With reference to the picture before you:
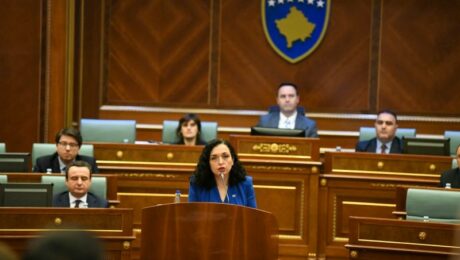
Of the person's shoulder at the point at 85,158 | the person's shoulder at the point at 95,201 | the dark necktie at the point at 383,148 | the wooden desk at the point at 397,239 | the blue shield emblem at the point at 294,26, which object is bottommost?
the wooden desk at the point at 397,239

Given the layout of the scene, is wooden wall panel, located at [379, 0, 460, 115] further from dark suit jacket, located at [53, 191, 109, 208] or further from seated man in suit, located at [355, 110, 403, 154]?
dark suit jacket, located at [53, 191, 109, 208]

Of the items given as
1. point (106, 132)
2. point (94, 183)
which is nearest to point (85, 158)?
point (94, 183)

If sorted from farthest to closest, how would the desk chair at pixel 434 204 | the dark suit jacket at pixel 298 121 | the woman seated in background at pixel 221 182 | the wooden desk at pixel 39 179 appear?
the dark suit jacket at pixel 298 121, the wooden desk at pixel 39 179, the desk chair at pixel 434 204, the woman seated in background at pixel 221 182

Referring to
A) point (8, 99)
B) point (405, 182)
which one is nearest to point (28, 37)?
point (8, 99)

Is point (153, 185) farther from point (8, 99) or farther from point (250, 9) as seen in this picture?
point (250, 9)

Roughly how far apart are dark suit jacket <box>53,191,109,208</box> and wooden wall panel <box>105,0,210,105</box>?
435 centimetres

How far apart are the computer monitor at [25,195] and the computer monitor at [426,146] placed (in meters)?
3.45

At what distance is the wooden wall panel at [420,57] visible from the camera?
10.2 metres

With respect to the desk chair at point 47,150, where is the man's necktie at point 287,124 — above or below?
above

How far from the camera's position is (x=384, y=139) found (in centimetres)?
824

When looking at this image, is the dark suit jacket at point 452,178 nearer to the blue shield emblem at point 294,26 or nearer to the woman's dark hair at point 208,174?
the woman's dark hair at point 208,174

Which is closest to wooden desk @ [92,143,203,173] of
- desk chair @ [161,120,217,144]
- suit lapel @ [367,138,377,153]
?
desk chair @ [161,120,217,144]

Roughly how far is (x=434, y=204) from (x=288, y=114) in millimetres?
2982

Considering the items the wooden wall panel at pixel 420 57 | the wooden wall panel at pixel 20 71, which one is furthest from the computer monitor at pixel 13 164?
the wooden wall panel at pixel 420 57
